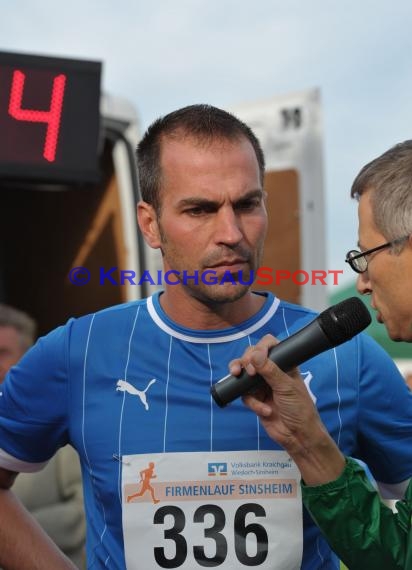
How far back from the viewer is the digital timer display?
5.28m

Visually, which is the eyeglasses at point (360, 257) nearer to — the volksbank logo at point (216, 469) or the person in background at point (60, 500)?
the volksbank logo at point (216, 469)

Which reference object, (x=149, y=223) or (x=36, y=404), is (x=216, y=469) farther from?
(x=149, y=223)

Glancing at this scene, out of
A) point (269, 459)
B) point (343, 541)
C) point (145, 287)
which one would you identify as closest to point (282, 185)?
point (145, 287)

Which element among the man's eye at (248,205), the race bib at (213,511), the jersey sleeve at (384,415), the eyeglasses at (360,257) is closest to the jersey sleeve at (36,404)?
the race bib at (213,511)

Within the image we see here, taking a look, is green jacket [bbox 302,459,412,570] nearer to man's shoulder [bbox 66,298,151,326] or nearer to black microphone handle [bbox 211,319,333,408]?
black microphone handle [bbox 211,319,333,408]

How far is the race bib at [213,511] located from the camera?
2.59 m

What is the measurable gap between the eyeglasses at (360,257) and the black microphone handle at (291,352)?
6.8 inches

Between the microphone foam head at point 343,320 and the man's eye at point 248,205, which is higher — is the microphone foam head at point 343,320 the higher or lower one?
the lower one

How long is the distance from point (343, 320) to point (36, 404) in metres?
1.00

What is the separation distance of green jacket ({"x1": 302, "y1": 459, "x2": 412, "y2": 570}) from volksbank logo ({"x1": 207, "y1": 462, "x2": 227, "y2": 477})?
36cm

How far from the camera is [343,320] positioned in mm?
2250

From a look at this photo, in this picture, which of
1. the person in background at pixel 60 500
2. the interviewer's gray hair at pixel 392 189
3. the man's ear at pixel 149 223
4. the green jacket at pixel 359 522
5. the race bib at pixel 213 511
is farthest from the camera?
the person in background at pixel 60 500

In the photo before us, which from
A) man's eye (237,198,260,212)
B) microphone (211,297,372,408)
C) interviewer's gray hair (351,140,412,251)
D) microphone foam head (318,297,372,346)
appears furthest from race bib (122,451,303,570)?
interviewer's gray hair (351,140,412,251)

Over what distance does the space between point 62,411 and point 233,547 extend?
603mm
